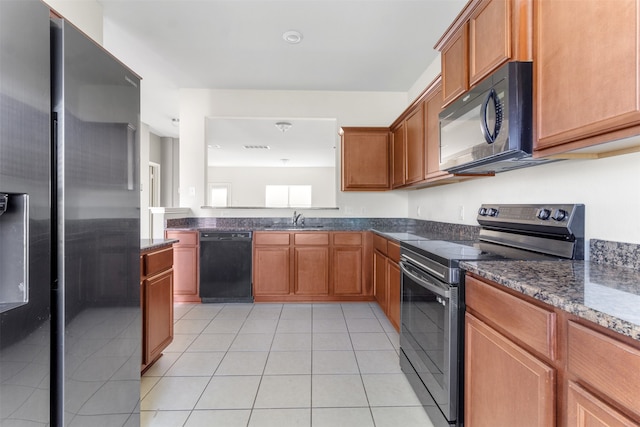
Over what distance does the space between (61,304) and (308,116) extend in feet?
11.1

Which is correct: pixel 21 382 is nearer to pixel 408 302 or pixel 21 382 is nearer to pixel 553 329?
pixel 553 329

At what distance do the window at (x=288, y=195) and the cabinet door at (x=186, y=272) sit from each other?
5.76m

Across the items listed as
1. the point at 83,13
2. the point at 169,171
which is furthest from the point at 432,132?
the point at 169,171

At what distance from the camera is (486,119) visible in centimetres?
140

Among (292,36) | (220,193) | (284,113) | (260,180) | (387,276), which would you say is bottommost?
(387,276)

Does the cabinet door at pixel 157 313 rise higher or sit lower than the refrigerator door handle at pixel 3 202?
lower

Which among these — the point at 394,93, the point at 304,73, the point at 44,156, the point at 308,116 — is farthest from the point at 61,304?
the point at 394,93

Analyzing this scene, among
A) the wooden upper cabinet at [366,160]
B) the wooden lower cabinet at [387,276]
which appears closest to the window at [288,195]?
the wooden upper cabinet at [366,160]

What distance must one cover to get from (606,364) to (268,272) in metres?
3.08

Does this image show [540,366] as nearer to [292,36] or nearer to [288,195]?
[292,36]

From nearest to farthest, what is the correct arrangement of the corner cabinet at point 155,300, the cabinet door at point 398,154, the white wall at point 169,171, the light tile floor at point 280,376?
the light tile floor at point 280,376
the corner cabinet at point 155,300
the cabinet door at point 398,154
the white wall at point 169,171

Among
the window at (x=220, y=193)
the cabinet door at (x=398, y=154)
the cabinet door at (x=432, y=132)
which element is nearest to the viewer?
the cabinet door at (x=432, y=132)

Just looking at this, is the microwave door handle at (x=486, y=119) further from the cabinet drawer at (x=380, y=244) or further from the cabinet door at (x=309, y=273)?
the cabinet door at (x=309, y=273)

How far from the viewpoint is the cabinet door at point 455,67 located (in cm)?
169
